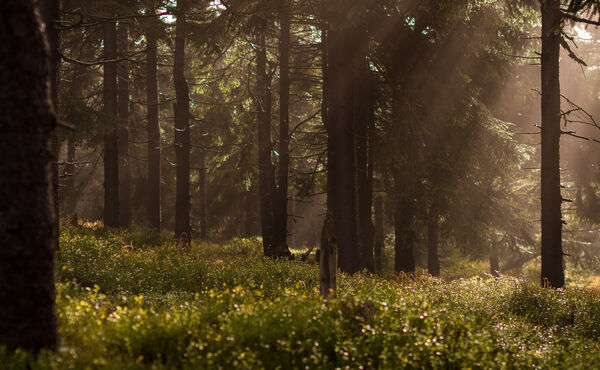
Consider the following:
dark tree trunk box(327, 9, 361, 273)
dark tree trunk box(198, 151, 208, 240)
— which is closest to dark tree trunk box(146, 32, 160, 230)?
dark tree trunk box(327, 9, 361, 273)

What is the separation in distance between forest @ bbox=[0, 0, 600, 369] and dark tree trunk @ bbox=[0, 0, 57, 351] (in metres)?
0.02

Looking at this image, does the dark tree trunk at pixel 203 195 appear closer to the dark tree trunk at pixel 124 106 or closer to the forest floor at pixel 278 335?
the dark tree trunk at pixel 124 106

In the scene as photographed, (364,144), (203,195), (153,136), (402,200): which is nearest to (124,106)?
(153,136)

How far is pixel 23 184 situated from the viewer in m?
4.04

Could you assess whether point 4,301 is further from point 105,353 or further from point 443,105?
point 443,105

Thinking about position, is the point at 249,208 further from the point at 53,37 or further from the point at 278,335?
the point at 278,335

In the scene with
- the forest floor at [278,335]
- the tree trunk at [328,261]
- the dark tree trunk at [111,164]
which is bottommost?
the forest floor at [278,335]

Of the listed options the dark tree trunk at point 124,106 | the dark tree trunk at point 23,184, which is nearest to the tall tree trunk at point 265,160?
the dark tree trunk at point 124,106

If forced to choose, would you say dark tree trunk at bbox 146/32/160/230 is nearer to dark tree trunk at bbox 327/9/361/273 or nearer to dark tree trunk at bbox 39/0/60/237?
dark tree trunk at bbox 327/9/361/273

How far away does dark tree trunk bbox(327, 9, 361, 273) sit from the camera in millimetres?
12852

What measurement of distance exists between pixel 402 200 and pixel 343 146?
3.46 m

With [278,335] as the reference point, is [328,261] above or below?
above

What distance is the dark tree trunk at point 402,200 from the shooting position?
45.7ft

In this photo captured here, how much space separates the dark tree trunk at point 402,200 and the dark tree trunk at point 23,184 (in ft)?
36.6
